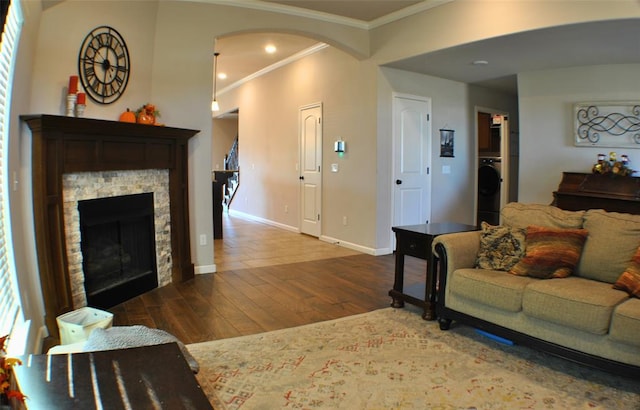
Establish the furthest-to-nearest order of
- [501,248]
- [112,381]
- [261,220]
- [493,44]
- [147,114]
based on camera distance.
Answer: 1. [261,220]
2. [493,44]
3. [147,114]
4. [501,248]
5. [112,381]

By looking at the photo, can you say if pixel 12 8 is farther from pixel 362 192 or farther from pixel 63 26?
pixel 362 192

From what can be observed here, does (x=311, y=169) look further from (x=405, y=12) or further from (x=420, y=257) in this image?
(x=420, y=257)

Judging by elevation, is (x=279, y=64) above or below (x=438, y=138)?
above

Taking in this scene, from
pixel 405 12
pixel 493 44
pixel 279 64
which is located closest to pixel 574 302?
pixel 493 44

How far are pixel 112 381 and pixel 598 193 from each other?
17.5 feet

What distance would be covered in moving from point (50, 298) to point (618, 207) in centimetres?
549

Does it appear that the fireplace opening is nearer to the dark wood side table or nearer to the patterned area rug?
the patterned area rug

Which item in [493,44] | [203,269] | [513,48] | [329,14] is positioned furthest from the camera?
[329,14]

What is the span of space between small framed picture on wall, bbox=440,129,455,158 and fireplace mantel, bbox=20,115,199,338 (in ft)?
13.0

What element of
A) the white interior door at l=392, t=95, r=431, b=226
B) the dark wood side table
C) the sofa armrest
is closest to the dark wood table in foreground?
the sofa armrest

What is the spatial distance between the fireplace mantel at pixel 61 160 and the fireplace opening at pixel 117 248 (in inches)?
11.1

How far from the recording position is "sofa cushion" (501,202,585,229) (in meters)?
3.07

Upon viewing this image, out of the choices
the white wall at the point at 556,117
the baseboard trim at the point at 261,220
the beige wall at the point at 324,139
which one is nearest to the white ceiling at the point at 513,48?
the white wall at the point at 556,117

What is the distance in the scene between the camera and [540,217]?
10.5 feet
